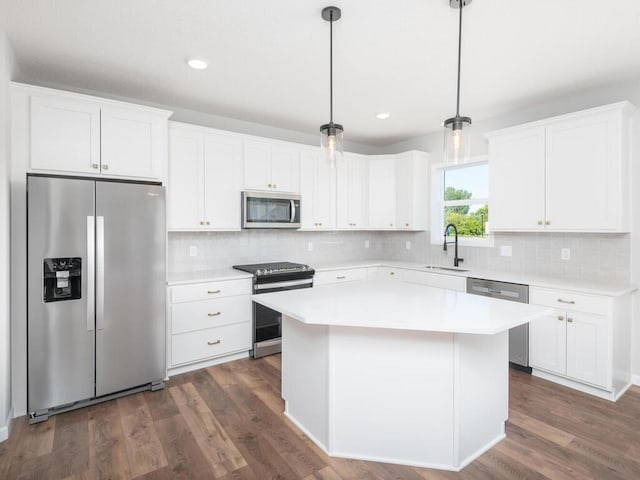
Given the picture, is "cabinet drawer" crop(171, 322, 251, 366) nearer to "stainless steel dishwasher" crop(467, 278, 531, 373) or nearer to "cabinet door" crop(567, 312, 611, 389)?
"stainless steel dishwasher" crop(467, 278, 531, 373)

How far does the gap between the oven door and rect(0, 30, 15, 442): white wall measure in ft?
6.13

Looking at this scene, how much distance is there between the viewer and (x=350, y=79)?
117 inches

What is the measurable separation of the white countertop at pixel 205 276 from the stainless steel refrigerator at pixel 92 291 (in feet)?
1.11

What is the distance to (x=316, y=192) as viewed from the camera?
173 inches

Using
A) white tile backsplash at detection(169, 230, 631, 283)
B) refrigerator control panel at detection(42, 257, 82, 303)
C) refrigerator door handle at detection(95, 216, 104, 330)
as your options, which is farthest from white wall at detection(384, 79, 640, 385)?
refrigerator control panel at detection(42, 257, 82, 303)

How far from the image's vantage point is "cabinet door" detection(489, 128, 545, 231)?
3.29 meters

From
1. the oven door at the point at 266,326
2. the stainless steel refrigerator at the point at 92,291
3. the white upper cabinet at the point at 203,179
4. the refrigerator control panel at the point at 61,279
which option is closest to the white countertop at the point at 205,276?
the oven door at the point at 266,326

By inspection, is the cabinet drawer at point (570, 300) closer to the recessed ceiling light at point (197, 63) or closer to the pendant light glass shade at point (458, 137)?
the pendant light glass shade at point (458, 137)

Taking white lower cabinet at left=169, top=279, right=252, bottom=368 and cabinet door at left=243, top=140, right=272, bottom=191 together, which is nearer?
white lower cabinet at left=169, top=279, right=252, bottom=368

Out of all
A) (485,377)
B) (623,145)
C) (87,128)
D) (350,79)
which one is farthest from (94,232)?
(623,145)

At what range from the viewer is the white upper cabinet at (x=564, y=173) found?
2.86 meters

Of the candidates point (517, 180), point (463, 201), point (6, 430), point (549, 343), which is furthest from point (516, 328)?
point (6, 430)

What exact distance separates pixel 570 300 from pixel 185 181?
3.52m

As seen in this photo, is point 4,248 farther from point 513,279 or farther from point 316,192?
point 513,279
